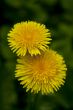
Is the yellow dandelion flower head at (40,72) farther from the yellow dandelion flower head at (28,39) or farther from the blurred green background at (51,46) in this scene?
the blurred green background at (51,46)

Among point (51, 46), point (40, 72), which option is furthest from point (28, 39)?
point (51, 46)

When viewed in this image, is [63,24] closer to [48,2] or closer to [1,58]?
[48,2]

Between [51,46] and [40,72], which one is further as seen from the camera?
[51,46]

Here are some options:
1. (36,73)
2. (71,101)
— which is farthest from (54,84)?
(71,101)

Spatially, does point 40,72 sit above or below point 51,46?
below

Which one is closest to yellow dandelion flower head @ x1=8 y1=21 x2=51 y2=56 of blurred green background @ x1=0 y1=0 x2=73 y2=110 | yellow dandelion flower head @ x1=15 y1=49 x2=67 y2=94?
yellow dandelion flower head @ x1=15 y1=49 x2=67 y2=94

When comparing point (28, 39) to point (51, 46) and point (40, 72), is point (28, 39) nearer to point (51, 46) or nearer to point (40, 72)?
point (40, 72)

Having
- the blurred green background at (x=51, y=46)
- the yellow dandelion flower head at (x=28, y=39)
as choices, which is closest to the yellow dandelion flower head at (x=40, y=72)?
the yellow dandelion flower head at (x=28, y=39)
